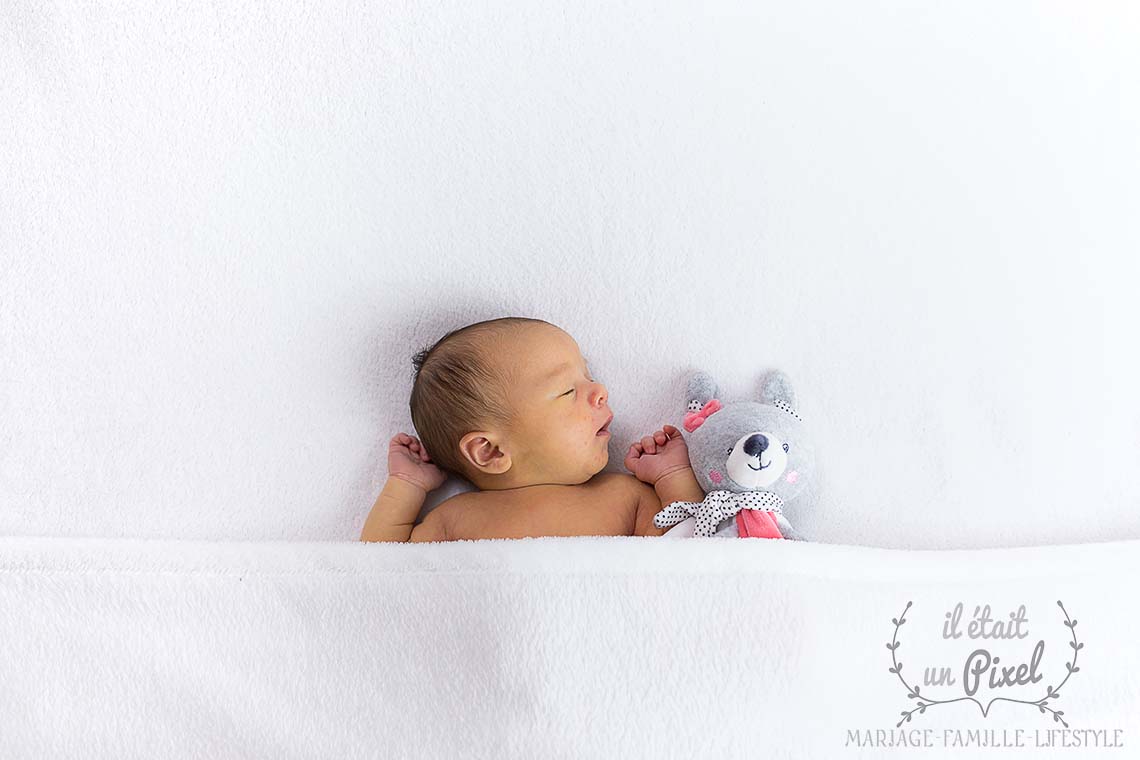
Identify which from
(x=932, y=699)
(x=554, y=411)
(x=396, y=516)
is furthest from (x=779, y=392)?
(x=396, y=516)

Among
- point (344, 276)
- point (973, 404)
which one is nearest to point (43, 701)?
point (344, 276)

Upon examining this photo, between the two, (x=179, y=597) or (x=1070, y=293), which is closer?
(x=179, y=597)

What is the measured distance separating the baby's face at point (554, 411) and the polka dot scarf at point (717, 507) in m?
0.12

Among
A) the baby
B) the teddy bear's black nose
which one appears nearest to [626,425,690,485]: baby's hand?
the baby

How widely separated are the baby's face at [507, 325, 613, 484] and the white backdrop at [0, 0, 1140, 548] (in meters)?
0.07

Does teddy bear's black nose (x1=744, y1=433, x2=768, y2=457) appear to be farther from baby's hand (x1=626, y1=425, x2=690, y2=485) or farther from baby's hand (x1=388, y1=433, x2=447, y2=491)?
baby's hand (x1=388, y1=433, x2=447, y2=491)

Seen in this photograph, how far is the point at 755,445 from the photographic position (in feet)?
3.69

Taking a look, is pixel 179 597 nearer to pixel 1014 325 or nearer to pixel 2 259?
pixel 2 259

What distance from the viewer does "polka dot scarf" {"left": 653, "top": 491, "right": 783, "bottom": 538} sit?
1140 millimetres

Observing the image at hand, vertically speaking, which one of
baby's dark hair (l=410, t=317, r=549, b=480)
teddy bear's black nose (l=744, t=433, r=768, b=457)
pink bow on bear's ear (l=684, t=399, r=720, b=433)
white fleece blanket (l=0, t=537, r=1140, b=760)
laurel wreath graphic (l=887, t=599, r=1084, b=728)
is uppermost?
baby's dark hair (l=410, t=317, r=549, b=480)

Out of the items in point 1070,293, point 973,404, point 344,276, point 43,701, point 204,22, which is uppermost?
point 204,22

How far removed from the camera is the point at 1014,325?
126 cm

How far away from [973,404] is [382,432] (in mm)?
777

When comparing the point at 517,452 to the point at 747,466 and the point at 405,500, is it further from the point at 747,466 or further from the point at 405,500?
the point at 747,466
